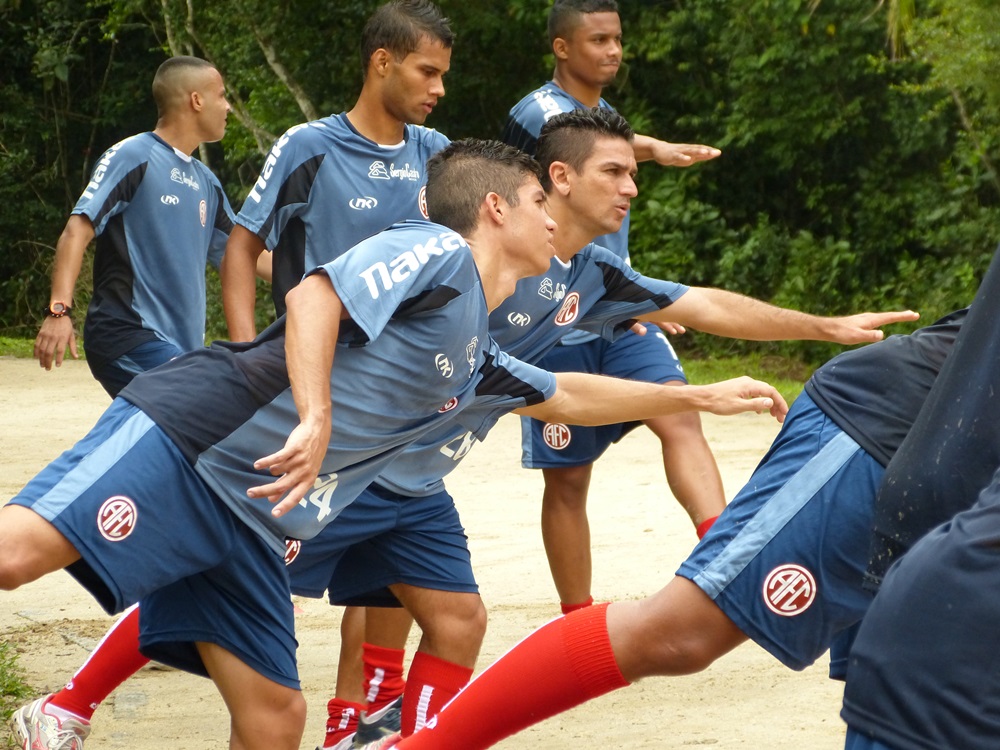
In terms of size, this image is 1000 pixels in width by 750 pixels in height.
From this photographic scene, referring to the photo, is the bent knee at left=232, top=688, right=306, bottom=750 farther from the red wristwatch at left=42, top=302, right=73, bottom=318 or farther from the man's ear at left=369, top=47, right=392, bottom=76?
the red wristwatch at left=42, top=302, right=73, bottom=318

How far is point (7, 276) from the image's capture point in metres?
21.1

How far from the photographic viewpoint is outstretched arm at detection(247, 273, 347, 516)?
280 centimetres

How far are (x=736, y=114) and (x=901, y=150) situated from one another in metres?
1.81

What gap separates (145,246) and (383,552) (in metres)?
2.46

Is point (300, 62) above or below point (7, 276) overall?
above

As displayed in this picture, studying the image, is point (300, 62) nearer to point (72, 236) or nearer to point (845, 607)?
point (72, 236)

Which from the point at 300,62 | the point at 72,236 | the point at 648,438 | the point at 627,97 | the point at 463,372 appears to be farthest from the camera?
the point at 300,62

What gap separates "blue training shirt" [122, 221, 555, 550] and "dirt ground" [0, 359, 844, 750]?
4.46 ft

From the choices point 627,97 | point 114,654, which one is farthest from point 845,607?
point 627,97

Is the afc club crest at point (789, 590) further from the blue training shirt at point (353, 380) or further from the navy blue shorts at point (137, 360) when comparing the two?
the navy blue shorts at point (137, 360)

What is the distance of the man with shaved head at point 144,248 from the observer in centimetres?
568

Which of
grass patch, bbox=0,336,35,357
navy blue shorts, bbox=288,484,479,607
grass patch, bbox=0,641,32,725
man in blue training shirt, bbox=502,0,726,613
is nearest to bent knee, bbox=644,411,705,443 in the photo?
man in blue training shirt, bbox=502,0,726,613

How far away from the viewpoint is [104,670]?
3.92m

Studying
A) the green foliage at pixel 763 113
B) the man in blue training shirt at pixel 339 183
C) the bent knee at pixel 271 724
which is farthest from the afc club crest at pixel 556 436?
the green foliage at pixel 763 113
